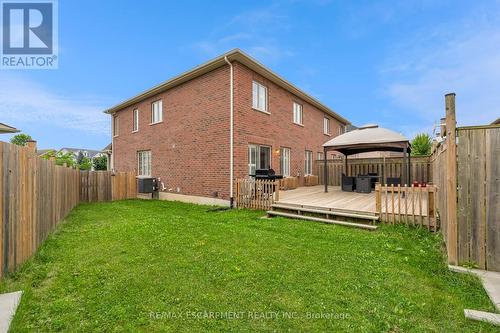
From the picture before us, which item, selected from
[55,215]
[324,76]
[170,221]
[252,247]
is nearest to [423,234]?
[252,247]

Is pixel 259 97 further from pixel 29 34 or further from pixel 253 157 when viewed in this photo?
pixel 29 34

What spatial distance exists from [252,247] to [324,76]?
24.3 metres

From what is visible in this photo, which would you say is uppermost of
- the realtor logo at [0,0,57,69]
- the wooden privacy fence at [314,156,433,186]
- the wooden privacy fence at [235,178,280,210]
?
the realtor logo at [0,0,57,69]

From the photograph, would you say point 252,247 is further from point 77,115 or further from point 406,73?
point 77,115

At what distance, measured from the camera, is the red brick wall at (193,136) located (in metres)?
11.0

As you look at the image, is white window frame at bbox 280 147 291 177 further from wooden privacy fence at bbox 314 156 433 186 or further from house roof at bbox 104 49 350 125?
house roof at bbox 104 49 350 125

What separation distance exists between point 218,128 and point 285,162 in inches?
191

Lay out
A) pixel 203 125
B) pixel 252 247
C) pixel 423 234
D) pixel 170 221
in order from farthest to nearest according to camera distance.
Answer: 1. pixel 203 125
2. pixel 170 221
3. pixel 423 234
4. pixel 252 247

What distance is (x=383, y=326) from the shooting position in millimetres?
2576

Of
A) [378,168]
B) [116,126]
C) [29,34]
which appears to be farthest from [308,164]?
[29,34]

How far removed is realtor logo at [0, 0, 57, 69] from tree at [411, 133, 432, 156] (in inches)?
1138

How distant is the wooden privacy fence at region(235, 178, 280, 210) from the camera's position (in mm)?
8875

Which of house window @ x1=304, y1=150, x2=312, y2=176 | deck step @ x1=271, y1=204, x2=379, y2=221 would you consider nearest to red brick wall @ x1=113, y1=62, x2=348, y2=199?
house window @ x1=304, y1=150, x2=312, y2=176

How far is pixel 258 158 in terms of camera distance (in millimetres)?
12039
